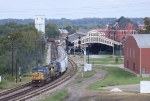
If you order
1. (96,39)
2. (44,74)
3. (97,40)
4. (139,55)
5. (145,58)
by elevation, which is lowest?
(44,74)

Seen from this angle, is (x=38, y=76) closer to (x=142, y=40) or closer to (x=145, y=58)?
(x=145, y=58)

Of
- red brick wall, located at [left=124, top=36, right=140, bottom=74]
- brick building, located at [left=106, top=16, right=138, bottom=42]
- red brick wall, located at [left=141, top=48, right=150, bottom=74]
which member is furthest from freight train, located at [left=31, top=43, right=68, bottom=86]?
brick building, located at [left=106, top=16, right=138, bottom=42]

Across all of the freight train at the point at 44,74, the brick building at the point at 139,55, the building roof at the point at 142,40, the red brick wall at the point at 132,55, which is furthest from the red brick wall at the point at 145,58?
the freight train at the point at 44,74

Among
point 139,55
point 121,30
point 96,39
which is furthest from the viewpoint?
point 121,30

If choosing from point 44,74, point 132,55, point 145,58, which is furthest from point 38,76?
point 132,55

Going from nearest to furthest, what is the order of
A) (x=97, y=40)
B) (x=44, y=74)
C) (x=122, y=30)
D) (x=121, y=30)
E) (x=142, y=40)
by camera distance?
(x=44, y=74) < (x=142, y=40) < (x=97, y=40) < (x=122, y=30) < (x=121, y=30)

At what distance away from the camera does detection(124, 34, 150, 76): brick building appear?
177ft

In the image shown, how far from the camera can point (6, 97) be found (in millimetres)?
35750

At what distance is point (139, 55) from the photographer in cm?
5453

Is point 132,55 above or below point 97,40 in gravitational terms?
below

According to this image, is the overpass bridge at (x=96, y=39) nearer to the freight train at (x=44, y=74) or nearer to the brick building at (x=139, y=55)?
the brick building at (x=139, y=55)

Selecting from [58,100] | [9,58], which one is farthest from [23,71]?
[58,100]

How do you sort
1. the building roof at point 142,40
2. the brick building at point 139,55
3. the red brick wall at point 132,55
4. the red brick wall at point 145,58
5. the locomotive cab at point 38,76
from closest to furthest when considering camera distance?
the locomotive cab at point 38,76
the brick building at point 139,55
the red brick wall at point 145,58
the building roof at point 142,40
the red brick wall at point 132,55

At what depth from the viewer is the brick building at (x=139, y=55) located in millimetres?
54000
